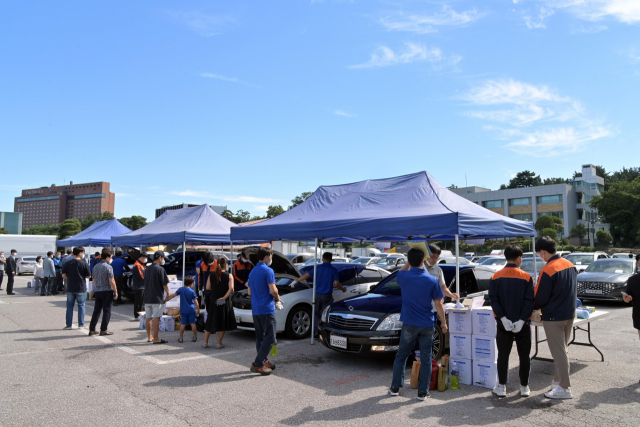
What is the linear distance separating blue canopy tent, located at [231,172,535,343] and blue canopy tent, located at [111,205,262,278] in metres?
4.28

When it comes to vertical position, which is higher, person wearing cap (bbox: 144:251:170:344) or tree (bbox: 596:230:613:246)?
tree (bbox: 596:230:613:246)

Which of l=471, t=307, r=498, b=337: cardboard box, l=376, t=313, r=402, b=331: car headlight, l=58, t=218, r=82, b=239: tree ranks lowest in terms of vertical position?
l=376, t=313, r=402, b=331: car headlight

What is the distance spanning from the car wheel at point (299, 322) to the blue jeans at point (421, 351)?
3.96 metres

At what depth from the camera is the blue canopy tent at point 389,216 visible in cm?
759

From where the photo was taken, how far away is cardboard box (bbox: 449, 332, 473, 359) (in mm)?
5988

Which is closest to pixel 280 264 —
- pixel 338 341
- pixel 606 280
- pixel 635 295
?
pixel 338 341

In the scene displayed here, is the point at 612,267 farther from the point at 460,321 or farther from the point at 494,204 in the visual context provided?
the point at 494,204

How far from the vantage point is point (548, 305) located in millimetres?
5316

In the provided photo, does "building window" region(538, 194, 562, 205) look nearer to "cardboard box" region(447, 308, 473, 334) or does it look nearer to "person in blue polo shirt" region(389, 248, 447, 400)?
"cardboard box" region(447, 308, 473, 334)

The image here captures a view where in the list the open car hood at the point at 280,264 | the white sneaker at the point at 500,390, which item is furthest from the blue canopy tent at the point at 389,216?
the white sneaker at the point at 500,390

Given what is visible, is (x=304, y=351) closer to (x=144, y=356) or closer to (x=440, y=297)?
(x=144, y=356)

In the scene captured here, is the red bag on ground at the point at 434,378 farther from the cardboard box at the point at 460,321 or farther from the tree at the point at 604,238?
the tree at the point at 604,238

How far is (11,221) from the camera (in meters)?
113

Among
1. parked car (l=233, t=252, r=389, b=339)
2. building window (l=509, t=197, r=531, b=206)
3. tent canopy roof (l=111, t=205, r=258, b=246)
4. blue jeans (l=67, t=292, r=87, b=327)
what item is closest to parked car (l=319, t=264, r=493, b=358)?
parked car (l=233, t=252, r=389, b=339)
